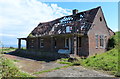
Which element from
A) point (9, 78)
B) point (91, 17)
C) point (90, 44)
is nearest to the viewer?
point (9, 78)

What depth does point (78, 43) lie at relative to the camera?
18.8 m

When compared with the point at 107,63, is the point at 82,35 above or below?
above

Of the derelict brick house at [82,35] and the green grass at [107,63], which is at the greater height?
the derelict brick house at [82,35]

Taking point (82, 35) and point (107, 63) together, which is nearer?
point (107, 63)

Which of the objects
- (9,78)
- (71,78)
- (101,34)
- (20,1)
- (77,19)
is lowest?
(71,78)

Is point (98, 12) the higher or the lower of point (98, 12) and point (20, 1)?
the higher

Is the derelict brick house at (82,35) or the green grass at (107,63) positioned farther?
the derelict brick house at (82,35)

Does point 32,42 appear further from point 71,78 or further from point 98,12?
point 71,78

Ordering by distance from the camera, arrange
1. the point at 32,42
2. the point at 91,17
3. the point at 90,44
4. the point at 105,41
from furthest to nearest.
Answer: the point at 32,42 < the point at 105,41 < the point at 91,17 < the point at 90,44

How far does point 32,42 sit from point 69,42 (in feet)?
37.3

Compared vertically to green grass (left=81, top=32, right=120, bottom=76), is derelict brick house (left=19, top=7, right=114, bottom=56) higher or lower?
higher

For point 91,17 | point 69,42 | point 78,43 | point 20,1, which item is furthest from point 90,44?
point 20,1

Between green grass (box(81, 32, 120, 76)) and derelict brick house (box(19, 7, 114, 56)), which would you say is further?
derelict brick house (box(19, 7, 114, 56))

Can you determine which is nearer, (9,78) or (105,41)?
(9,78)
